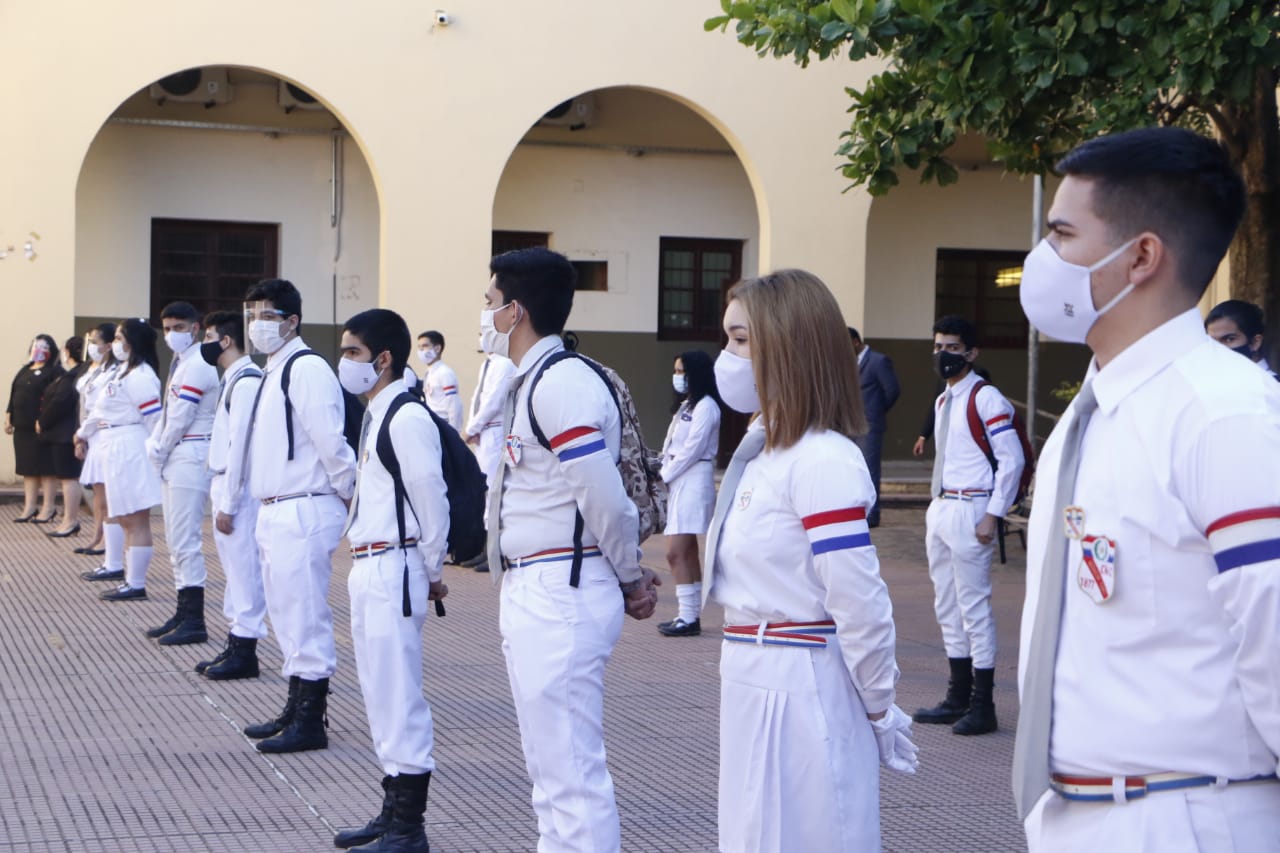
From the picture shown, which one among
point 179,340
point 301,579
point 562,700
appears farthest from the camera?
point 179,340

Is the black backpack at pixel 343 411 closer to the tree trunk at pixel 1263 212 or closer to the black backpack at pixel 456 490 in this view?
the black backpack at pixel 456 490

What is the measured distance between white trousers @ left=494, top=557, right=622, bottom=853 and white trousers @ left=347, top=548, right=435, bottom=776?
113cm

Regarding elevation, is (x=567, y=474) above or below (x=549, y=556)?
above

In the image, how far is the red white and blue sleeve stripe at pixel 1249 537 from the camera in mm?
2299

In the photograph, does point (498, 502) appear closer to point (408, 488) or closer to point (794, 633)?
point (408, 488)

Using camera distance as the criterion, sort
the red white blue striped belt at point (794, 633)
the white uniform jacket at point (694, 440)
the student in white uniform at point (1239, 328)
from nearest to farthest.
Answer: the red white blue striped belt at point (794, 633) < the student in white uniform at point (1239, 328) < the white uniform jacket at point (694, 440)

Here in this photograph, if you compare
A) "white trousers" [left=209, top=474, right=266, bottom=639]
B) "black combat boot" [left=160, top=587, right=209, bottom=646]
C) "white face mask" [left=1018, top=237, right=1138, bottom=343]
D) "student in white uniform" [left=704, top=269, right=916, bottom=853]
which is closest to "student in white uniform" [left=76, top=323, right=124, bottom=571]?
"black combat boot" [left=160, top=587, right=209, bottom=646]

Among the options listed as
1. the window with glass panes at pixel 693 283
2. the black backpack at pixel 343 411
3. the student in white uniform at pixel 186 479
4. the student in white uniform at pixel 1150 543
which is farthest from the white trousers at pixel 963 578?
the window with glass panes at pixel 693 283

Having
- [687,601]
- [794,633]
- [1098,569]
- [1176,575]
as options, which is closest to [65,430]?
[687,601]

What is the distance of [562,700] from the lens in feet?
15.5

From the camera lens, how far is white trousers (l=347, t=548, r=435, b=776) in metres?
5.87

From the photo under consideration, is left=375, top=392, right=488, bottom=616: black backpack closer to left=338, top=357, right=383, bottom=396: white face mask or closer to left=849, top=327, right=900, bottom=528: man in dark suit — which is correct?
left=338, top=357, right=383, bottom=396: white face mask

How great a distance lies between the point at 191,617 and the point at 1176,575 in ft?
28.7

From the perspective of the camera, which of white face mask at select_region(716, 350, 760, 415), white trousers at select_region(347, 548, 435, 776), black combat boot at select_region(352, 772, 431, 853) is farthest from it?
white trousers at select_region(347, 548, 435, 776)
